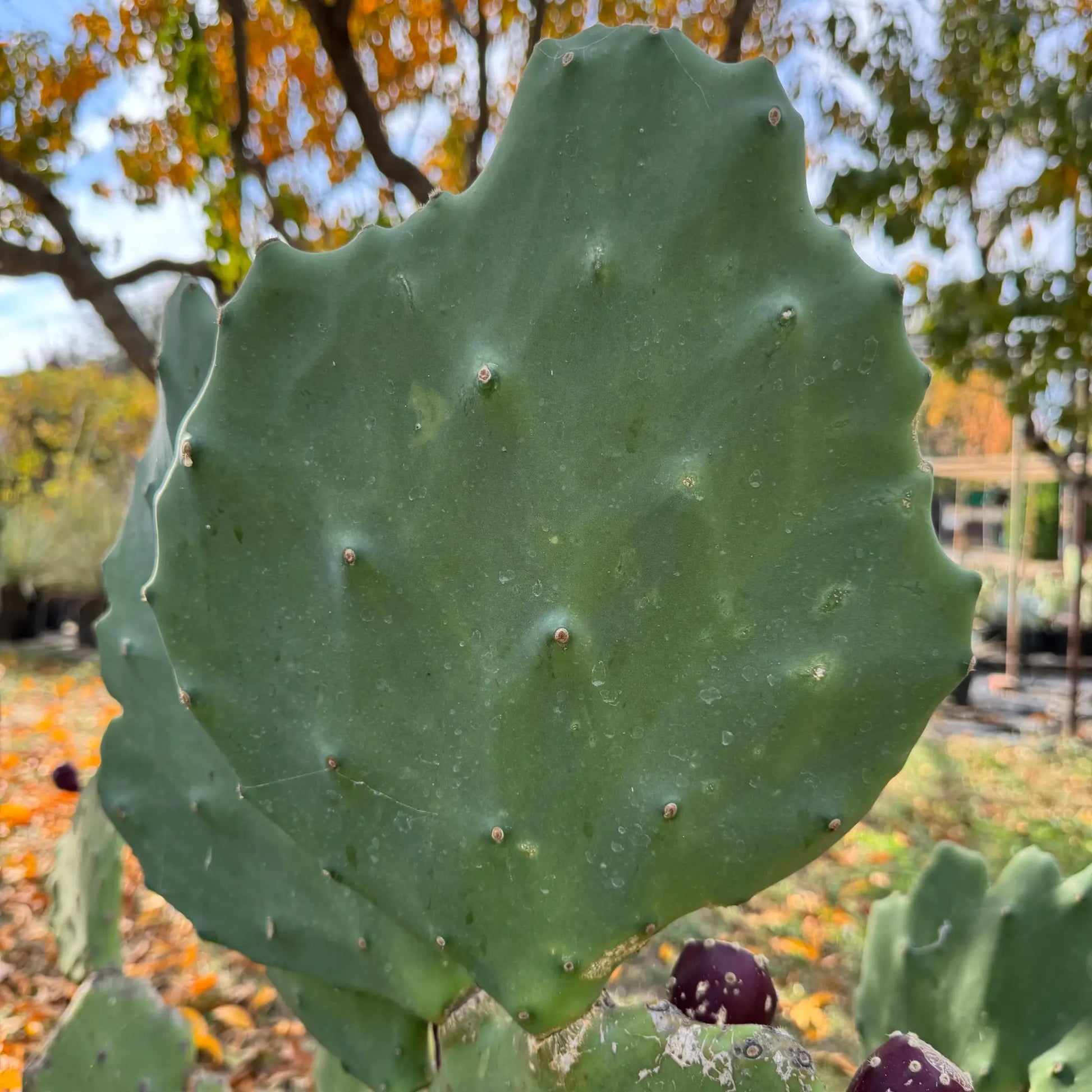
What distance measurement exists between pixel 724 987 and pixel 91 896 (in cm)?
88

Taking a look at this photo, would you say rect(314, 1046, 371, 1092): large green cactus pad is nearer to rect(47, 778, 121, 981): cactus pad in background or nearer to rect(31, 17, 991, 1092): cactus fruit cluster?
rect(47, 778, 121, 981): cactus pad in background

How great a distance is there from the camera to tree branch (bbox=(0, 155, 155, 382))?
3.00 m

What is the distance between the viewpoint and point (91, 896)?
1.26 m

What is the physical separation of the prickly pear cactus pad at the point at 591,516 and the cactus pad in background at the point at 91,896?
78 centimetres

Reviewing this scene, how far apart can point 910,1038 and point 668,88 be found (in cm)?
65

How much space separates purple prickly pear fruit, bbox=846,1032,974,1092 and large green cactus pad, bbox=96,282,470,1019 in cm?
32

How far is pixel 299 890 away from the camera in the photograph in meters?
0.83

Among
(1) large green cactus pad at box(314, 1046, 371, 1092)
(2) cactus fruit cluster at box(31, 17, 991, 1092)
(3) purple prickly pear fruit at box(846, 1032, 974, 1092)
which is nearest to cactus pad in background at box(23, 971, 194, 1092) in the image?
(1) large green cactus pad at box(314, 1046, 371, 1092)

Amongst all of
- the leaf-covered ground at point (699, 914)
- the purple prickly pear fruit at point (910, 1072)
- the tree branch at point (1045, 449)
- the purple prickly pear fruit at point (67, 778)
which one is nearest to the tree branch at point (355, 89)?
the purple prickly pear fruit at point (67, 778)

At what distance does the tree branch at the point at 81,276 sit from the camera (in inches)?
118

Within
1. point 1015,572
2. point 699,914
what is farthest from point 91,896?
point 1015,572

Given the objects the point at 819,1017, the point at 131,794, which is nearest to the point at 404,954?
the point at 131,794

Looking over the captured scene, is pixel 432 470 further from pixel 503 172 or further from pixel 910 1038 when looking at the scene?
pixel 910 1038

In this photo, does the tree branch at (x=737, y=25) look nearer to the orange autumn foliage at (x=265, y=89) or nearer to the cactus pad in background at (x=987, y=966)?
the orange autumn foliage at (x=265, y=89)
